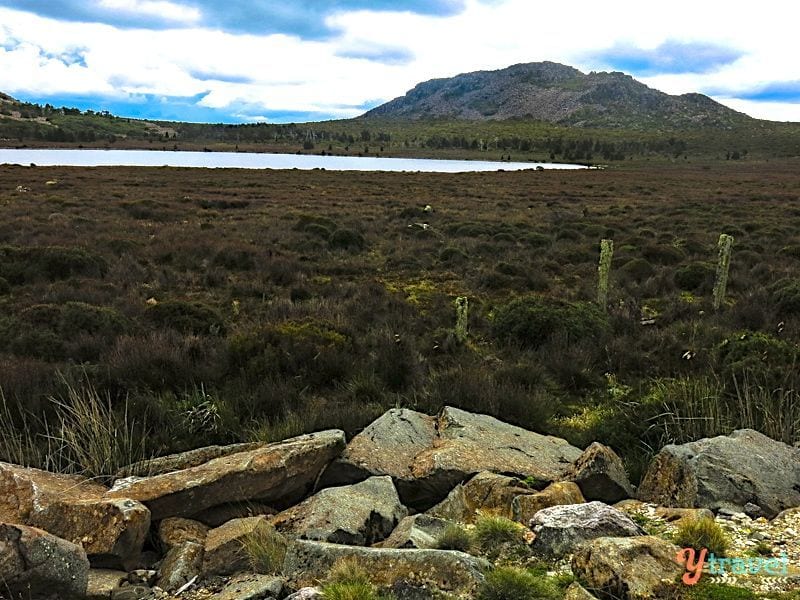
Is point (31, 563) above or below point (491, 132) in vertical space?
below

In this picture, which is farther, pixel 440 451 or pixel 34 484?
pixel 440 451

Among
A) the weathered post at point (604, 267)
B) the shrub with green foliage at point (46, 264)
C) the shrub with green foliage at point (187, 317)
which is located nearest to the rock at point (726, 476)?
the shrub with green foliage at point (187, 317)

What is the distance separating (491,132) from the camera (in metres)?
189

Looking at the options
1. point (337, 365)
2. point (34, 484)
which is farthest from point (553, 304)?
point (34, 484)

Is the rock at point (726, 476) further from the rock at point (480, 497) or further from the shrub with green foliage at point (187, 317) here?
the shrub with green foliage at point (187, 317)

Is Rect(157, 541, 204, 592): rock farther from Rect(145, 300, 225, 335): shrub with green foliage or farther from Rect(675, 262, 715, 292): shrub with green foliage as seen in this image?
Rect(675, 262, 715, 292): shrub with green foliage

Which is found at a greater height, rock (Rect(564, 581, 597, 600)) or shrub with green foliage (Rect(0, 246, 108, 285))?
rock (Rect(564, 581, 597, 600))

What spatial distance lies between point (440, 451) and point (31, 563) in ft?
10.0

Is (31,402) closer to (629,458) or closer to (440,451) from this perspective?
(440,451)

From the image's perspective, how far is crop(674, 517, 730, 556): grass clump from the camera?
337 centimetres

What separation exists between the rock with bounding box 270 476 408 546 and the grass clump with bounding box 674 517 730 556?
6.39 feet

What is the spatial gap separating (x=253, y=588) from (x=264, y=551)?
0.33 metres
